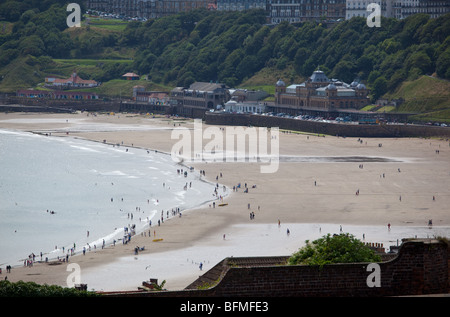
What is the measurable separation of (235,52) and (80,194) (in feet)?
298

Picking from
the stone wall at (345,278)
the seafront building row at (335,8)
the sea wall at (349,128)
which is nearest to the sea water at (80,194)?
the stone wall at (345,278)

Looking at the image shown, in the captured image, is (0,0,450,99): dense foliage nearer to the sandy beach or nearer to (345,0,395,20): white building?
(345,0,395,20): white building

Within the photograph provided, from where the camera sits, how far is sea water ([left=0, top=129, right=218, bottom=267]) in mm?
49781

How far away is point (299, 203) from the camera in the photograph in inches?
2370

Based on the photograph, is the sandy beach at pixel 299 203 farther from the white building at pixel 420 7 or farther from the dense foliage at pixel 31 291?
the white building at pixel 420 7

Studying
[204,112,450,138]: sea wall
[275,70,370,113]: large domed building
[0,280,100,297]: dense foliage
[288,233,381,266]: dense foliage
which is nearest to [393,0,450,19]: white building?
[275,70,370,113]: large domed building

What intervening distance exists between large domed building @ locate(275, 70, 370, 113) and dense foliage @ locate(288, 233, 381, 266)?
9429cm

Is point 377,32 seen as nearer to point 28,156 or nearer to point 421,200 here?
point 28,156

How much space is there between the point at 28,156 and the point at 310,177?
103 feet

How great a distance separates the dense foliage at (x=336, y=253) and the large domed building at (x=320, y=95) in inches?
3712

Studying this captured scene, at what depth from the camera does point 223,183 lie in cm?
6994

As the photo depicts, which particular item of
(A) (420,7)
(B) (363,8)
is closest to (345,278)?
(A) (420,7)

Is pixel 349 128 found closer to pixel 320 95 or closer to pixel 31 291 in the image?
pixel 320 95
